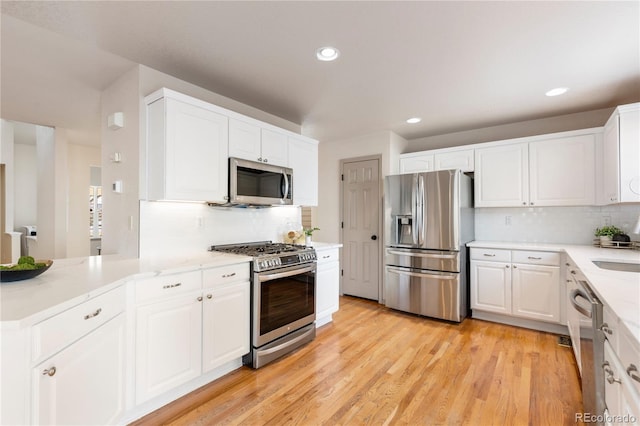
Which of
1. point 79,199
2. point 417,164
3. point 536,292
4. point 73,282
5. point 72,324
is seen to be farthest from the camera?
point 79,199

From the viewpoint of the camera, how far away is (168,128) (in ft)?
7.27

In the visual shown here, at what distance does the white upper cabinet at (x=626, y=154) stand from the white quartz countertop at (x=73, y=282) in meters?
3.40

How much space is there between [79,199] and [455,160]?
21.2 ft

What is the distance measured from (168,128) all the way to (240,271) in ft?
4.02

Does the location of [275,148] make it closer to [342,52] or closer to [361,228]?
[342,52]

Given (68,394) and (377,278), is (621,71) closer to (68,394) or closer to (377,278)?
(377,278)

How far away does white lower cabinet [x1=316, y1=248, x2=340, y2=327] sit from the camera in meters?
3.23

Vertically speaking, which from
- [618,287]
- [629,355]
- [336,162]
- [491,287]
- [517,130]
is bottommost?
[491,287]

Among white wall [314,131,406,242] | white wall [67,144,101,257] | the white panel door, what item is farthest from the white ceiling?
white wall [67,144,101,257]

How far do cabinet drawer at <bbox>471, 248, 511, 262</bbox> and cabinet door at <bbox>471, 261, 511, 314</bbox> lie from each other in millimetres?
57

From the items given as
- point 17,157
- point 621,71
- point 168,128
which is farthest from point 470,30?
point 17,157

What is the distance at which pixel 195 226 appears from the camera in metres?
2.70

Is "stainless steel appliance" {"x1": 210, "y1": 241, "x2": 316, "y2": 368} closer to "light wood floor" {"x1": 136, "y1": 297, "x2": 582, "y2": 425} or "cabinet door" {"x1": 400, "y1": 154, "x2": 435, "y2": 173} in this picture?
"light wood floor" {"x1": 136, "y1": 297, "x2": 582, "y2": 425}

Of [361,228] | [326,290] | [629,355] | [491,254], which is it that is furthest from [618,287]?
[361,228]
